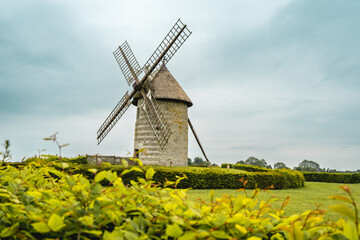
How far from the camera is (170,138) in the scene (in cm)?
2105

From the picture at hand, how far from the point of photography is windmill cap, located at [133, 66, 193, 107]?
2116 centimetres

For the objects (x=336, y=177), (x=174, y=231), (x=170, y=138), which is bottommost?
(x=336, y=177)

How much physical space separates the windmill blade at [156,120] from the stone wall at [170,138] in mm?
639

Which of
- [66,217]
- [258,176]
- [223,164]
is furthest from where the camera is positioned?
[223,164]

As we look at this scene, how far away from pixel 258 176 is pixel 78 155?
11364mm

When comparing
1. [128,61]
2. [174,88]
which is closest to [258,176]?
[174,88]

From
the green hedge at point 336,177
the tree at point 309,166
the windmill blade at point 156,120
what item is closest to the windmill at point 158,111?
the windmill blade at point 156,120

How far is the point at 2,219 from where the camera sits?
1893mm

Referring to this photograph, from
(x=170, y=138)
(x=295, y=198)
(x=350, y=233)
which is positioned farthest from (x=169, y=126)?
(x=350, y=233)

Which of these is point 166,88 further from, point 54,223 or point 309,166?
point 309,166

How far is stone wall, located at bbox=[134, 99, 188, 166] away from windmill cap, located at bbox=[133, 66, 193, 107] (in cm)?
46

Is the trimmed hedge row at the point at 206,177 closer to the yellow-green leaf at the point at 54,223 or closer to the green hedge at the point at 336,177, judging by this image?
the yellow-green leaf at the point at 54,223

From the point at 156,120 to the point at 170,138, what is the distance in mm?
1892

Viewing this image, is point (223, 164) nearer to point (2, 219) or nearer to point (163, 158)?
point (163, 158)
